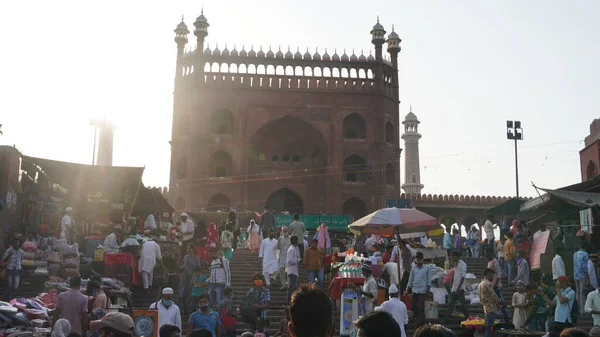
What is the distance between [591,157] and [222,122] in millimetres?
17363

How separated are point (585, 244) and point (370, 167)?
65.6ft

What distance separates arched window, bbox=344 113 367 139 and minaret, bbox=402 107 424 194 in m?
23.8

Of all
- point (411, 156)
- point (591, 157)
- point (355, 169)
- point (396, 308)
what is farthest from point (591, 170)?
point (411, 156)

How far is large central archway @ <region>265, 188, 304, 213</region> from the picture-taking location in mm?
34625

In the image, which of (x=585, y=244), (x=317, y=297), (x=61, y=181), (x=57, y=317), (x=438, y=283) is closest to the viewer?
(x=317, y=297)

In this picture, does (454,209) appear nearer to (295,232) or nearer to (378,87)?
(378,87)

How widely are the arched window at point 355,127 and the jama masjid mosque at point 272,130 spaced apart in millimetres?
77

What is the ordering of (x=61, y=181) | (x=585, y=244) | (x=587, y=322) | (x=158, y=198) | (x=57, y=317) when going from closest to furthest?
1. (x=57, y=317)
2. (x=587, y=322)
3. (x=585, y=244)
4. (x=61, y=181)
5. (x=158, y=198)

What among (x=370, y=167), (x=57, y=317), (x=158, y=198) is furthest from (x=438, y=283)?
(x=370, y=167)

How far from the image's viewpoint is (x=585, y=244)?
15078 millimetres

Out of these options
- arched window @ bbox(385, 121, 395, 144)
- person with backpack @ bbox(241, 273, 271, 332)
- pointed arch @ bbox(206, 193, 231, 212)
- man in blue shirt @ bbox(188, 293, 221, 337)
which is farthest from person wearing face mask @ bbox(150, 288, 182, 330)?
arched window @ bbox(385, 121, 395, 144)

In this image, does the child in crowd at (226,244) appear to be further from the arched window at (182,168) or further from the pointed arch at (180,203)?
the arched window at (182,168)

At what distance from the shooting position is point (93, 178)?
17812mm

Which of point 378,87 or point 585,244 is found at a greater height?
point 378,87
